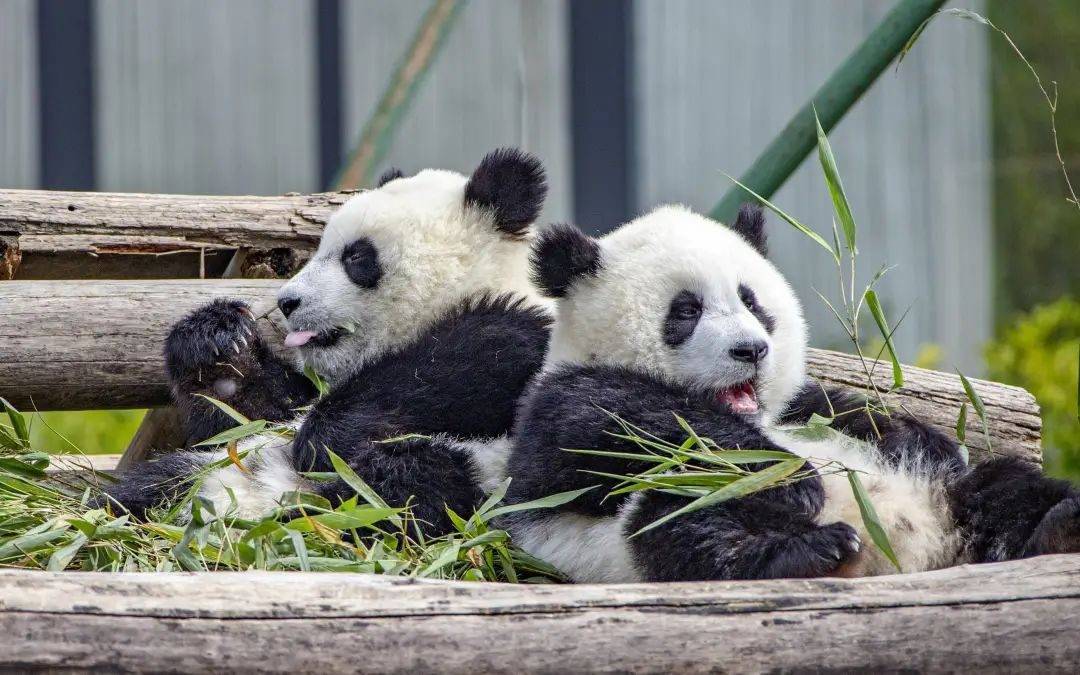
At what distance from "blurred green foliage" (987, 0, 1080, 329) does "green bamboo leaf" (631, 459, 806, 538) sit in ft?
19.1

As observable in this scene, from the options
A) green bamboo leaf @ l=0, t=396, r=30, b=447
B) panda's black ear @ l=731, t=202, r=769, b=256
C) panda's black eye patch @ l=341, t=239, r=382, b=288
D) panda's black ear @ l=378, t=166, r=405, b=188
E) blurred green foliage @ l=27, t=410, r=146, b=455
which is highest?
panda's black ear @ l=731, t=202, r=769, b=256

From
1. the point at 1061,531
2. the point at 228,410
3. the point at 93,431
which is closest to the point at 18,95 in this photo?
the point at 93,431

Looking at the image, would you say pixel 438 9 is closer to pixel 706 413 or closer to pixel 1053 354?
pixel 706 413

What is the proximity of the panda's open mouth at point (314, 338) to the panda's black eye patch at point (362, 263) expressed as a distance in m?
0.13

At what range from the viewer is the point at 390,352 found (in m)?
2.97

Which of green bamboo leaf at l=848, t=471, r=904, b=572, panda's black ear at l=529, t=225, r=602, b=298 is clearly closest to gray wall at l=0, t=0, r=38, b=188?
panda's black ear at l=529, t=225, r=602, b=298

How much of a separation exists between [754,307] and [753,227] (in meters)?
0.35

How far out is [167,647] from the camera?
5.33ft

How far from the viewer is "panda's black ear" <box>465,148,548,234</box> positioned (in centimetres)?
309

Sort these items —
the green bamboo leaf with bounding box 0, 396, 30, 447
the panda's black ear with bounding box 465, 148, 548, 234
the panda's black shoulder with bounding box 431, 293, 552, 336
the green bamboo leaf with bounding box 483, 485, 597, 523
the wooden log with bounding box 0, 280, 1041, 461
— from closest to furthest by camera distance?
the green bamboo leaf with bounding box 483, 485, 597, 523
the panda's black shoulder with bounding box 431, 293, 552, 336
the green bamboo leaf with bounding box 0, 396, 30, 447
the panda's black ear with bounding box 465, 148, 548, 234
the wooden log with bounding box 0, 280, 1041, 461

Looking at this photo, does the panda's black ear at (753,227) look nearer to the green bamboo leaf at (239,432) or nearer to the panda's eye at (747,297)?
the panda's eye at (747,297)

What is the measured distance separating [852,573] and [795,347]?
742 millimetres

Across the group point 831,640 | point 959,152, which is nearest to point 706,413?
point 831,640

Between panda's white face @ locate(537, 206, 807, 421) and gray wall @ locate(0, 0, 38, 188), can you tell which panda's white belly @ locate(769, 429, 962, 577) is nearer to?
panda's white face @ locate(537, 206, 807, 421)
